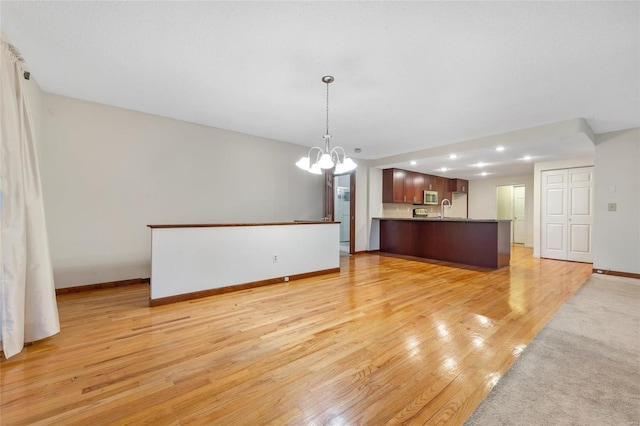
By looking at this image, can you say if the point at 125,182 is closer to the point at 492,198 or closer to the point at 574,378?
the point at 574,378

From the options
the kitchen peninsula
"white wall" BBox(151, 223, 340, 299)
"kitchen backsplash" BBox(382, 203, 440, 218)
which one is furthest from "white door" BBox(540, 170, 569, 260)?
"white wall" BBox(151, 223, 340, 299)

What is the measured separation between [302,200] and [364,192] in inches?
77.5

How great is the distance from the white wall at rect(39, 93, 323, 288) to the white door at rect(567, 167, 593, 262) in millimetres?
6834

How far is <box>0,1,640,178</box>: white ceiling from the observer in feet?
6.52

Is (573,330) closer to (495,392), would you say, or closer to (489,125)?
(495,392)

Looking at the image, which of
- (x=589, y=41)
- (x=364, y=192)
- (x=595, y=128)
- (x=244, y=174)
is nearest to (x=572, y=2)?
(x=589, y=41)

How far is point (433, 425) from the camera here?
1.35 m

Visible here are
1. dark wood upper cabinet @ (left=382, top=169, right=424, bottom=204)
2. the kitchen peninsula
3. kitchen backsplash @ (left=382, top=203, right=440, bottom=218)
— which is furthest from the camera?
kitchen backsplash @ (left=382, top=203, right=440, bottom=218)

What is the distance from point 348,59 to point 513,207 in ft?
30.8

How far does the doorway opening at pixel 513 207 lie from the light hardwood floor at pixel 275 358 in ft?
21.7

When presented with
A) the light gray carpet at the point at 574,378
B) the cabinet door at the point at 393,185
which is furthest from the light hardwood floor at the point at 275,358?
the cabinet door at the point at 393,185

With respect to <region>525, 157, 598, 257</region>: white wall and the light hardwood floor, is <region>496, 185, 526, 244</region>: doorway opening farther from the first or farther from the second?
the light hardwood floor

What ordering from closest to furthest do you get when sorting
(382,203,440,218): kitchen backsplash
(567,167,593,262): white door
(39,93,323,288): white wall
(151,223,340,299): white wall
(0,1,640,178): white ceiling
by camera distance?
(0,1,640,178): white ceiling → (151,223,340,299): white wall → (39,93,323,288): white wall → (567,167,593,262): white door → (382,203,440,218): kitchen backsplash

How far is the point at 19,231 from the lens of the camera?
2096mm
